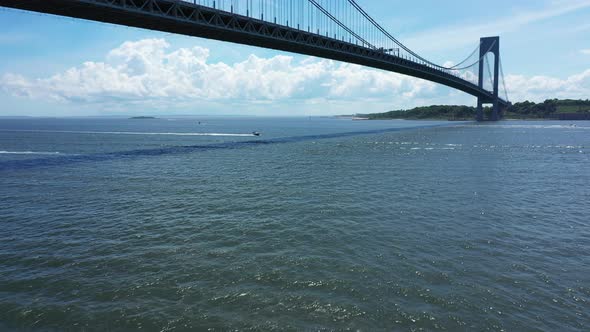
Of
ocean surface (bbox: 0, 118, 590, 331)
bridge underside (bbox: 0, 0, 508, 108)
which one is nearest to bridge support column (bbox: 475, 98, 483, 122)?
bridge underside (bbox: 0, 0, 508, 108)

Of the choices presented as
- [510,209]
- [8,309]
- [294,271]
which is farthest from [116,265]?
[510,209]

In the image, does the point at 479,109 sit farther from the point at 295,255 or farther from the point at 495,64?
the point at 295,255

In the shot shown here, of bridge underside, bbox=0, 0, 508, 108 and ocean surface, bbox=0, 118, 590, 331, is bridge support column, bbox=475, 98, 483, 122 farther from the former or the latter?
ocean surface, bbox=0, 118, 590, 331

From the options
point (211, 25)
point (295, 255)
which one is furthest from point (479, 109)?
point (295, 255)

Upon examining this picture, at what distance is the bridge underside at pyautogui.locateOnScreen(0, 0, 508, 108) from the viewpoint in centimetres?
3597

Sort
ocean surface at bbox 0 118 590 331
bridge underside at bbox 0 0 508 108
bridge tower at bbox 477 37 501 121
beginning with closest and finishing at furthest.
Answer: ocean surface at bbox 0 118 590 331
bridge underside at bbox 0 0 508 108
bridge tower at bbox 477 37 501 121

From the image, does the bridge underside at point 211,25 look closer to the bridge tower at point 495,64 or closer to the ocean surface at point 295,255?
the ocean surface at point 295,255

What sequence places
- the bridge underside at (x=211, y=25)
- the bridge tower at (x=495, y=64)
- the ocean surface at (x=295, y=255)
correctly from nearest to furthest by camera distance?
the ocean surface at (x=295, y=255) < the bridge underside at (x=211, y=25) < the bridge tower at (x=495, y=64)

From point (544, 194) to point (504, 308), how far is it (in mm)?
17158

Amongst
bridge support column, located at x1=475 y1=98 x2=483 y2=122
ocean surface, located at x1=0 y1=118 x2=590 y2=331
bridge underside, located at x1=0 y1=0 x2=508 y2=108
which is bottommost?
ocean surface, located at x1=0 y1=118 x2=590 y2=331

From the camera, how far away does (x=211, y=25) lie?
46812 mm

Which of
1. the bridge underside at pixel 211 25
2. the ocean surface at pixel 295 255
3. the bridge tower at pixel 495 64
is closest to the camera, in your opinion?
the ocean surface at pixel 295 255

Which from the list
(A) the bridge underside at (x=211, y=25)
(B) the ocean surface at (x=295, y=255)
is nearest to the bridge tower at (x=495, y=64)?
(A) the bridge underside at (x=211, y=25)

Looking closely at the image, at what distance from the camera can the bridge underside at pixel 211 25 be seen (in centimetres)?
3597
